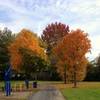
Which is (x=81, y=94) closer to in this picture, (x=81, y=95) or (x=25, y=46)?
(x=81, y=95)

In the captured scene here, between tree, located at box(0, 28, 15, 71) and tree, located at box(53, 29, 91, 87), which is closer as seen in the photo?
tree, located at box(53, 29, 91, 87)

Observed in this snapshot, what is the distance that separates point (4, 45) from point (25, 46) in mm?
33768

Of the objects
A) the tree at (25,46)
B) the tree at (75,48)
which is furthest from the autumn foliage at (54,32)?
the tree at (75,48)

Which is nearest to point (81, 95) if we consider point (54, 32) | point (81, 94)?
point (81, 94)

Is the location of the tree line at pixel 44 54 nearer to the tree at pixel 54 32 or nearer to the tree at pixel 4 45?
the tree at pixel 4 45

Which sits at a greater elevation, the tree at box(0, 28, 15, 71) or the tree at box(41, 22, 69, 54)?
the tree at box(41, 22, 69, 54)

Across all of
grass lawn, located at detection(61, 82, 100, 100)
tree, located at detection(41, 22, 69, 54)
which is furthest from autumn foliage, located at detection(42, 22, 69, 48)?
grass lawn, located at detection(61, 82, 100, 100)

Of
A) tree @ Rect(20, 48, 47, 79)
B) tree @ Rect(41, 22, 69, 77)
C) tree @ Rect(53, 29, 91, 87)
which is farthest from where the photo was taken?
tree @ Rect(41, 22, 69, 77)

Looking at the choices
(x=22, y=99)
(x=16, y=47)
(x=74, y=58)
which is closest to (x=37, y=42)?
(x=16, y=47)

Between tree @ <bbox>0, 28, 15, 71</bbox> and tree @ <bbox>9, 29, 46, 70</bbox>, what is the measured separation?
18910mm

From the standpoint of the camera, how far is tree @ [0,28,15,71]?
9826cm

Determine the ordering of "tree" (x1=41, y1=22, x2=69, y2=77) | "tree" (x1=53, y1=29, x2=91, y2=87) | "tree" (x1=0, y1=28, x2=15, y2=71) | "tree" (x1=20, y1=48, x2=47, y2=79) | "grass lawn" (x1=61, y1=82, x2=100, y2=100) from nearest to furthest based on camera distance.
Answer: "grass lawn" (x1=61, y1=82, x2=100, y2=100) → "tree" (x1=20, y1=48, x2=47, y2=79) → "tree" (x1=53, y1=29, x2=91, y2=87) → "tree" (x1=0, y1=28, x2=15, y2=71) → "tree" (x1=41, y1=22, x2=69, y2=77)

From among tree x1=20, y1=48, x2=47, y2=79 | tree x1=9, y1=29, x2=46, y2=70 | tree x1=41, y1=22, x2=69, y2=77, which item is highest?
tree x1=41, y1=22, x2=69, y2=77

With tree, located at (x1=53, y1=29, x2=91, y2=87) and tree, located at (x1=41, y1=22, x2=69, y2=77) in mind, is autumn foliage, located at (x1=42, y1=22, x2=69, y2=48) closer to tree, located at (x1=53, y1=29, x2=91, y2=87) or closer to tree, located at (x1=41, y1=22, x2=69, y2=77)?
tree, located at (x1=41, y1=22, x2=69, y2=77)
